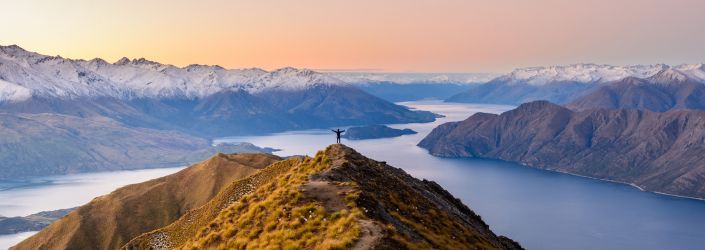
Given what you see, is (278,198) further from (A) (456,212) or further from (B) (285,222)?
(A) (456,212)

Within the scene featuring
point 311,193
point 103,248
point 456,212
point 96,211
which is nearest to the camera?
point 311,193

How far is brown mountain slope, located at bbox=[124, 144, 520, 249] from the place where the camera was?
34594mm

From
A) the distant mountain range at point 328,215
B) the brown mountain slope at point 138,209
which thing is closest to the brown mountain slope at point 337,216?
the distant mountain range at point 328,215

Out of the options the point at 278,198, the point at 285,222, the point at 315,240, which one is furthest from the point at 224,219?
the point at 315,240

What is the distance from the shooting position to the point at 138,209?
18088cm

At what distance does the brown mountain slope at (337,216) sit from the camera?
34594mm

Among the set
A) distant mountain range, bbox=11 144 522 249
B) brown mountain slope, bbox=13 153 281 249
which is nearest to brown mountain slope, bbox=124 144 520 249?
distant mountain range, bbox=11 144 522 249

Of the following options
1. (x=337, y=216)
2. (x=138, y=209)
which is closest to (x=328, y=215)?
(x=337, y=216)

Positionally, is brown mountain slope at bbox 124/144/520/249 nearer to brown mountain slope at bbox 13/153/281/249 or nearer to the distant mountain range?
the distant mountain range

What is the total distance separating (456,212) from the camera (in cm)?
5797

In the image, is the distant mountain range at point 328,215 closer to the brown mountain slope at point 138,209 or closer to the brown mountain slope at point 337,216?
the brown mountain slope at point 337,216

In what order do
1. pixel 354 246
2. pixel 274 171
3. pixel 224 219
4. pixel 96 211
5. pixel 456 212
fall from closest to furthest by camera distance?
pixel 354 246
pixel 224 219
pixel 456 212
pixel 274 171
pixel 96 211

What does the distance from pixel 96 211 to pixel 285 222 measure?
159 m

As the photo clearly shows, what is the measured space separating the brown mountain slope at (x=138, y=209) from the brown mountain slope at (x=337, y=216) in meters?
128
